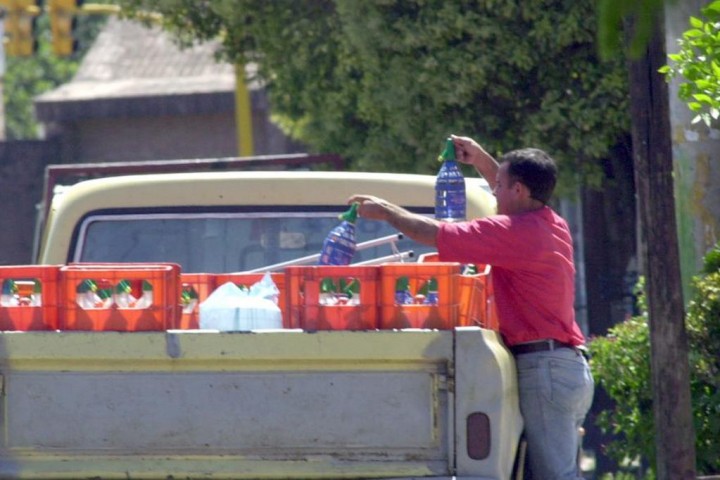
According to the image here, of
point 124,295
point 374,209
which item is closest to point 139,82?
point 374,209

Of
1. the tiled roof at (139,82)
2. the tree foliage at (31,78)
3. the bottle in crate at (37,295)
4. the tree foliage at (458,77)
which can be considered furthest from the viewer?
the tree foliage at (31,78)

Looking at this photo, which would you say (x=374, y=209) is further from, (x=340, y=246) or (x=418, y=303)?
(x=418, y=303)

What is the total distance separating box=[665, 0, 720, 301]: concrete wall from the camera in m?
7.43

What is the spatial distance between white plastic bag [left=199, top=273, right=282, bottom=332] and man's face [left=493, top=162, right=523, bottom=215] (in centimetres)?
98

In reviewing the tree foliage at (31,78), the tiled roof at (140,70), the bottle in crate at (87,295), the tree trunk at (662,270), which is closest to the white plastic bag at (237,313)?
the bottle in crate at (87,295)

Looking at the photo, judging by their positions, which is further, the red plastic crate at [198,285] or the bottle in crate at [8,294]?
the red plastic crate at [198,285]

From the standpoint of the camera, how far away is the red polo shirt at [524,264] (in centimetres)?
435

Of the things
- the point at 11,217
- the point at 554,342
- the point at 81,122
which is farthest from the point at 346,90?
the point at 81,122

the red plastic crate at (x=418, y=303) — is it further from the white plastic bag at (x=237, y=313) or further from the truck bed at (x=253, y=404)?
the white plastic bag at (x=237, y=313)

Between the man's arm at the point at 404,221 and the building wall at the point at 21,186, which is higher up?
the building wall at the point at 21,186

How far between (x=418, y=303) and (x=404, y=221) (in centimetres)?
36

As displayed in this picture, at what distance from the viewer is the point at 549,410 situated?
445cm

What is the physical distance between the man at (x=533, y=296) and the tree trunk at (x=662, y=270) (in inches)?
64.5

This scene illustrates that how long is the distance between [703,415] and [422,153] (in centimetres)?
350
